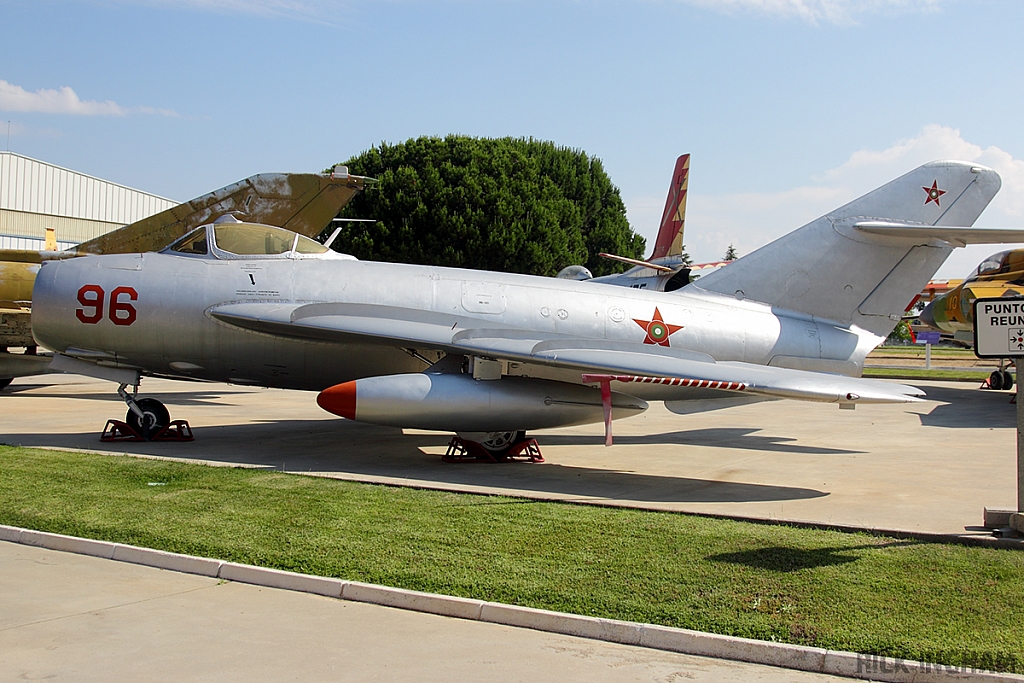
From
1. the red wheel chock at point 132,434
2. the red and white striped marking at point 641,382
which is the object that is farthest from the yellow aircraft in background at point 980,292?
the red wheel chock at point 132,434

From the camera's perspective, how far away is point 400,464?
36.2 ft

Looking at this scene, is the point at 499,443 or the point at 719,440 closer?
the point at 499,443

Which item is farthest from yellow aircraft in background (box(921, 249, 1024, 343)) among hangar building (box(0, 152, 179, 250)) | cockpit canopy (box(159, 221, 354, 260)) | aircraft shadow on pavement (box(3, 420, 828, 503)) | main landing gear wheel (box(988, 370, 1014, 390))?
hangar building (box(0, 152, 179, 250))

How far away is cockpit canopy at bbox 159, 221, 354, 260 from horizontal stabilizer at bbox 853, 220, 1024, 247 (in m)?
7.34

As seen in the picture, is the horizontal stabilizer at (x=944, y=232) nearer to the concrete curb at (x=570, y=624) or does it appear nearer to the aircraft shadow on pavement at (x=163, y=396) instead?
the concrete curb at (x=570, y=624)

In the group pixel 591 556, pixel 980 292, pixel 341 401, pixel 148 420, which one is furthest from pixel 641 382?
pixel 980 292

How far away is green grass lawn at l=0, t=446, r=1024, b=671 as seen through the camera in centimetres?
505

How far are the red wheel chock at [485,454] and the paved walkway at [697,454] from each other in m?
0.26

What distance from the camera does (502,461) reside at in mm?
11562

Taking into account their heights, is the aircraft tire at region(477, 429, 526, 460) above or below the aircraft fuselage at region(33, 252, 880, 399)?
below

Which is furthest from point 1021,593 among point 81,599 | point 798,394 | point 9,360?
point 9,360

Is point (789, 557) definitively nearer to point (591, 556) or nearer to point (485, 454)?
point (591, 556)

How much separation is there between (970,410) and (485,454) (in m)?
12.1

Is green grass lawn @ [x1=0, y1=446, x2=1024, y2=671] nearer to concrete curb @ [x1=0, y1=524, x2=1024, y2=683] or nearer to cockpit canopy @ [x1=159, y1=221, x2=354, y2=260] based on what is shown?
concrete curb @ [x1=0, y1=524, x2=1024, y2=683]
